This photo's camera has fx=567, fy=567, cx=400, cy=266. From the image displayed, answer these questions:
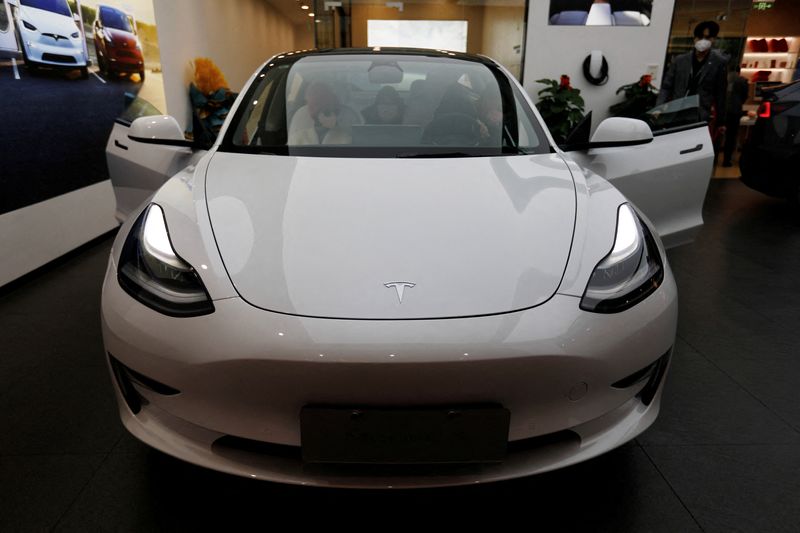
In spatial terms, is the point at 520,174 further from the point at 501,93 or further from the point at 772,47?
the point at 772,47

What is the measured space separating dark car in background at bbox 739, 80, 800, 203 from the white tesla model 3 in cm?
375

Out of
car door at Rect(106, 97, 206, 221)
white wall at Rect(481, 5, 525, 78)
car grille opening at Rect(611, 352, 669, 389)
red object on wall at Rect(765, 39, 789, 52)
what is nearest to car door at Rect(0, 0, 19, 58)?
car door at Rect(106, 97, 206, 221)

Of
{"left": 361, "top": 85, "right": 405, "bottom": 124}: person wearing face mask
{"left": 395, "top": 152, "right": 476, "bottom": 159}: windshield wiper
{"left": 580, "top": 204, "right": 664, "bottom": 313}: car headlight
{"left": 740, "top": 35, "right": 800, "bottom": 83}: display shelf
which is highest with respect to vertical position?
{"left": 361, "top": 85, "right": 405, "bottom": 124}: person wearing face mask

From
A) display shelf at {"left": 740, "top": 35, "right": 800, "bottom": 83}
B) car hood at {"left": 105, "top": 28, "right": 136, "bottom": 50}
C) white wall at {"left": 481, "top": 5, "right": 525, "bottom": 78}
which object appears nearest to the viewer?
car hood at {"left": 105, "top": 28, "right": 136, "bottom": 50}

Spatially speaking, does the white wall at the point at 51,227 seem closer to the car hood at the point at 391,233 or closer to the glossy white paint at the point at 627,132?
the car hood at the point at 391,233

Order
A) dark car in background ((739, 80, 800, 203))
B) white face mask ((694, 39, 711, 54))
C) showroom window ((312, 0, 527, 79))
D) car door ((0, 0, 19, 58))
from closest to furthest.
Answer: car door ((0, 0, 19, 58)) → dark car in background ((739, 80, 800, 203)) → white face mask ((694, 39, 711, 54)) → showroom window ((312, 0, 527, 79))

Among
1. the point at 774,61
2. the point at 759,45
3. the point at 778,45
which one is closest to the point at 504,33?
the point at 759,45

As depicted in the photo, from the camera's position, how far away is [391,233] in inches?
47.9

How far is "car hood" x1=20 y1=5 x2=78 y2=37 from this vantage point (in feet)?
9.48

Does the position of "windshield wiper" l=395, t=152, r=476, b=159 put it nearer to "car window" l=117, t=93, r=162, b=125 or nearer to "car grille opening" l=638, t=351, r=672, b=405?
"car grille opening" l=638, t=351, r=672, b=405

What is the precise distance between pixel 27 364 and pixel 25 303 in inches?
28.7

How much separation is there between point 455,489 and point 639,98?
202 inches

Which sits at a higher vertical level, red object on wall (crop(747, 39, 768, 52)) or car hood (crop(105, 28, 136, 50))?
car hood (crop(105, 28, 136, 50))

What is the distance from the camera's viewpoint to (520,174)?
4.96 ft
